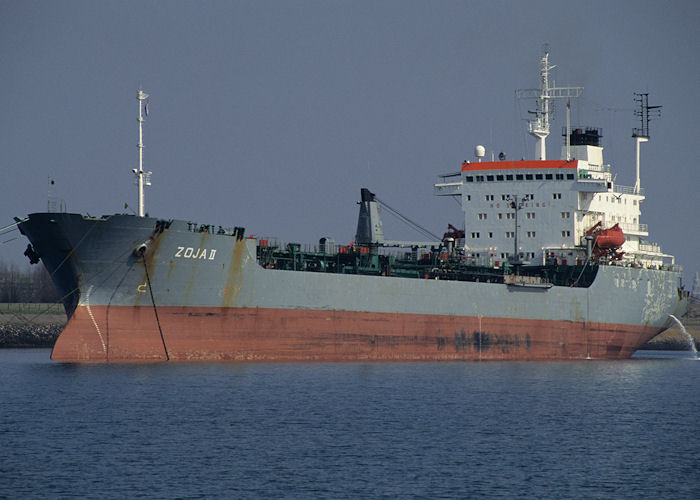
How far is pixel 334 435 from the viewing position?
2127 cm

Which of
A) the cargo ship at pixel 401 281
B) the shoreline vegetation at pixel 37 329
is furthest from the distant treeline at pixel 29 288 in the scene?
the cargo ship at pixel 401 281

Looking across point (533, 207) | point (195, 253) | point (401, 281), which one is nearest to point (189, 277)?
point (195, 253)

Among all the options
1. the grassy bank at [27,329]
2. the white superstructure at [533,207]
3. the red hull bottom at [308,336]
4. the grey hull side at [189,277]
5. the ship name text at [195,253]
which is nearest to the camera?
the grey hull side at [189,277]

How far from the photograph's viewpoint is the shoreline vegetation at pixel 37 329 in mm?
54656

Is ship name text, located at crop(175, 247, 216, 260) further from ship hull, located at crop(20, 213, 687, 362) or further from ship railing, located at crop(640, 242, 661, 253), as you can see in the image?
ship railing, located at crop(640, 242, 661, 253)

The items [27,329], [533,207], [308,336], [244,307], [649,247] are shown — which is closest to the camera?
[244,307]

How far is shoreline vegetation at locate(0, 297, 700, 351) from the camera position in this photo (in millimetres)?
54656

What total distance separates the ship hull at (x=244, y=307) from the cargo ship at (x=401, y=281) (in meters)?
0.05

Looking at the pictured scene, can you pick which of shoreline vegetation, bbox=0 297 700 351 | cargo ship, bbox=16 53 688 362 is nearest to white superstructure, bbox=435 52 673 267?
cargo ship, bbox=16 53 688 362

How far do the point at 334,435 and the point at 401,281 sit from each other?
15.6 meters

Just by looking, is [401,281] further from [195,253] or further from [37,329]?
[37,329]

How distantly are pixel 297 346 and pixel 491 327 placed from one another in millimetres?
9496

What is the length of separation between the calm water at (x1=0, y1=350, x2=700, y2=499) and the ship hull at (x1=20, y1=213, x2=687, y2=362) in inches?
46.2

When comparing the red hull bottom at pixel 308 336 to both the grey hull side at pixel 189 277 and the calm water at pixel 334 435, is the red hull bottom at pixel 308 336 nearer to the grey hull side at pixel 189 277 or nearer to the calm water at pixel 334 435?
the grey hull side at pixel 189 277
